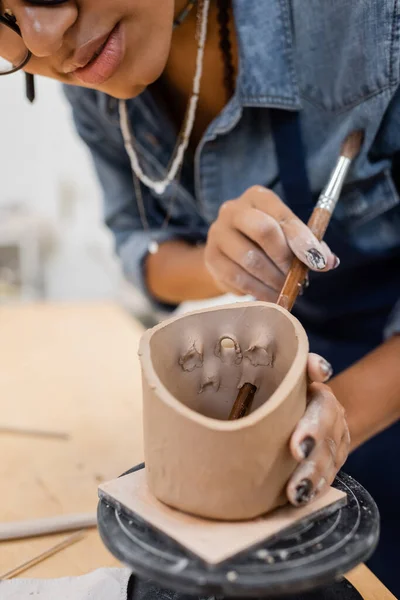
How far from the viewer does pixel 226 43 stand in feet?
3.36

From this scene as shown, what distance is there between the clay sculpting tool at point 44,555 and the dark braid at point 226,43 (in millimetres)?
801

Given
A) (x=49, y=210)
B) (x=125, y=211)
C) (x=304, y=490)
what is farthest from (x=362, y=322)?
(x=49, y=210)

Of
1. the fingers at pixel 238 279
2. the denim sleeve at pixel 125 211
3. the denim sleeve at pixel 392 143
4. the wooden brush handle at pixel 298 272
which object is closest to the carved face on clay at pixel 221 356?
the wooden brush handle at pixel 298 272

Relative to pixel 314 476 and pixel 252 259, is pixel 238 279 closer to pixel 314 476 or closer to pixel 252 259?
pixel 252 259

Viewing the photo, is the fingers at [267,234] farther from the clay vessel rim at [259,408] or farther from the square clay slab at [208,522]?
the square clay slab at [208,522]

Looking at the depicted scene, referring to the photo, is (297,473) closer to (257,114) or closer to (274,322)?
(274,322)

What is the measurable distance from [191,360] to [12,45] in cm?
48

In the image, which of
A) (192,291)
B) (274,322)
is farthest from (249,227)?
(192,291)

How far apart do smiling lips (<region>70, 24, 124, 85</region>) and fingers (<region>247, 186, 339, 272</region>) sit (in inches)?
11.2

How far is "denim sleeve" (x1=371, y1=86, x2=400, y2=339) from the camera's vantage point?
3.03 feet

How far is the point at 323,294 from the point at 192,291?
360mm

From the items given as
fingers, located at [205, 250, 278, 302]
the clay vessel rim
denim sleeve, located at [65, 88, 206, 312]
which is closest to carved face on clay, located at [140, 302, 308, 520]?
the clay vessel rim

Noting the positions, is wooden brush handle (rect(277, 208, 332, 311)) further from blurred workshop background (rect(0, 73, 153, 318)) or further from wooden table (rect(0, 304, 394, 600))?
blurred workshop background (rect(0, 73, 153, 318))

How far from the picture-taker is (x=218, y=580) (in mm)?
480
